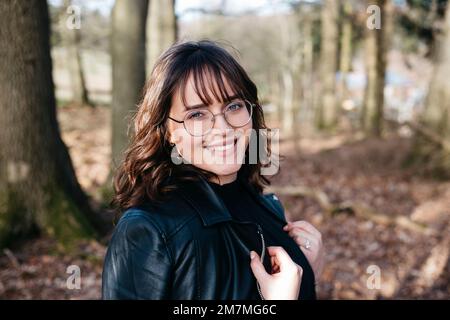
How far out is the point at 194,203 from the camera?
1684 millimetres

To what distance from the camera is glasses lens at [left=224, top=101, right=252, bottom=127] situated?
179cm

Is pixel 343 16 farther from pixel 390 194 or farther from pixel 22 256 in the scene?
pixel 22 256

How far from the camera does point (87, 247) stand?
4.96 meters

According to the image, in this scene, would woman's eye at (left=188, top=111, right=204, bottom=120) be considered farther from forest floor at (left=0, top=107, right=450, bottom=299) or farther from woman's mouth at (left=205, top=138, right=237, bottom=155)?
forest floor at (left=0, top=107, right=450, bottom=299)

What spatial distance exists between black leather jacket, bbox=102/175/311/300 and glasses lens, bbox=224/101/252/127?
32 centimetres

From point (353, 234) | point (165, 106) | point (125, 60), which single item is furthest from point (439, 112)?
point (165, 106)

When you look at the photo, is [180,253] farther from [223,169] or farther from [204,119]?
[204,119]

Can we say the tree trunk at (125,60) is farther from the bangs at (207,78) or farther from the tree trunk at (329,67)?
the tree trunk at (329,67)

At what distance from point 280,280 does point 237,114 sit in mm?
705

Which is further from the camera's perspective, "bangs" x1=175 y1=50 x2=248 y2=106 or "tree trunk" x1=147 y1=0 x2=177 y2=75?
"tree trunk" x1=147 y1=0 x2=177 y2=75

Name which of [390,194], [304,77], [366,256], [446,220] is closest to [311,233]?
[366,256]

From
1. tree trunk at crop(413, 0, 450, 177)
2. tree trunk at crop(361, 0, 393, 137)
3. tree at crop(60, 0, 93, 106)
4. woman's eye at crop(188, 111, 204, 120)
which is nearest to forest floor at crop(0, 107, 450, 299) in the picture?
tree trunk at crop(413, 0, 450, 177)
